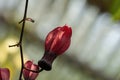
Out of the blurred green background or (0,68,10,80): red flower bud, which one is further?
the blurred green background

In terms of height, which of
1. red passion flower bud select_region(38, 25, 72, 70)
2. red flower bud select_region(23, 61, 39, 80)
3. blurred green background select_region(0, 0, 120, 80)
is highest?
red passion flower bud select_region(38, 25, 72, 70)

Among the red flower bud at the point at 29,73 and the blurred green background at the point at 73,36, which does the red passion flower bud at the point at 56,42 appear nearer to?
the red flower bud at the point at 29,73

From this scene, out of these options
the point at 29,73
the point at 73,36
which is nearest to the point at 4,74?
the point at 29,73

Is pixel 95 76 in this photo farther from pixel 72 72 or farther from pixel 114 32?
pixel 114 32

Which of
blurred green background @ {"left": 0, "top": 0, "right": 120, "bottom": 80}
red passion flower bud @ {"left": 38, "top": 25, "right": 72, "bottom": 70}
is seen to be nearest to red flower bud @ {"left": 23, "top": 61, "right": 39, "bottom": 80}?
red passion flower bud @ {"left": 38, "top": 25, "right": 72, "bottom": 70}

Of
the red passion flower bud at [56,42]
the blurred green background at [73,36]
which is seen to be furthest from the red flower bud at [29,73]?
the blurred green background at [73,36]

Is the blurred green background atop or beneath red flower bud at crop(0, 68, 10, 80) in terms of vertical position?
beneath

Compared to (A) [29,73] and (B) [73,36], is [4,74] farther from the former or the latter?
(B) [73,36]

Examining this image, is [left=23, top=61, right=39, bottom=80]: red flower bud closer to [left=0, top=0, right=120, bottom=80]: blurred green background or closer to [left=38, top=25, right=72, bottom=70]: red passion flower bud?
[left=38, top=25, right=72, bottom=70]: red passion flower bud
